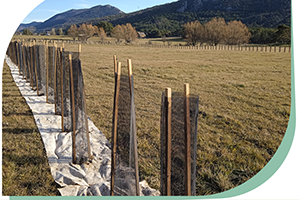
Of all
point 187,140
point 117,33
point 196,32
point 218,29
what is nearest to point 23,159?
point 187,140

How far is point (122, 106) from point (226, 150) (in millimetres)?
1909

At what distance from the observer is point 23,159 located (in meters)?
2.78

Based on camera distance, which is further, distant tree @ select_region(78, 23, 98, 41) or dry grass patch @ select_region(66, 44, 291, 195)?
distant tree @ select_region(78, 23, 98, 41)

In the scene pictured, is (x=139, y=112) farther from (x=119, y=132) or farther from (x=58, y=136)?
(x=119, y=132)

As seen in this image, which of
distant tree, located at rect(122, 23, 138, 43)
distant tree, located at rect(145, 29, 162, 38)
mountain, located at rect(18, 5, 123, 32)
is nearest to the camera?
mountain, located at rect(18, 5, 123, 32)

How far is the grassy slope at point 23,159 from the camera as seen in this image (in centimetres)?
225

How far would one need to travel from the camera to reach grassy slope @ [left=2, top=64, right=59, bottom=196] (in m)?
2.25

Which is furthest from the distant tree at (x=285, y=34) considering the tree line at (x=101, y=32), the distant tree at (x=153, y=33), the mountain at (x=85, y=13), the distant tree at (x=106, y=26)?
the distant tree at (x=153, y=33)

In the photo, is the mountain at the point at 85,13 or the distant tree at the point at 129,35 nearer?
the mountain at the point at 85,13

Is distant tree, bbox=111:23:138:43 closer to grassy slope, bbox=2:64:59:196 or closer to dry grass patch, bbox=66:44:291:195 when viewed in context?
dry grass patch, bbox=66:44:291:195

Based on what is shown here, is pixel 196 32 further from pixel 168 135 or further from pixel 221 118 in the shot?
pixel 168 135

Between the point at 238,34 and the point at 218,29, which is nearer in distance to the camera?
the point at 238,34

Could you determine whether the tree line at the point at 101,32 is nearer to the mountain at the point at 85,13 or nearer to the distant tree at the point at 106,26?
the distant tree at the point at 106,26

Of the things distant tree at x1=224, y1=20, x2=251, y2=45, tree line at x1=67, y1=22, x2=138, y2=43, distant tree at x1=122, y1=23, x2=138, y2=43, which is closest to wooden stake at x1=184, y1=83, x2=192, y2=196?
distant tree at x1=224, y1=20, x2=251, y2=45
